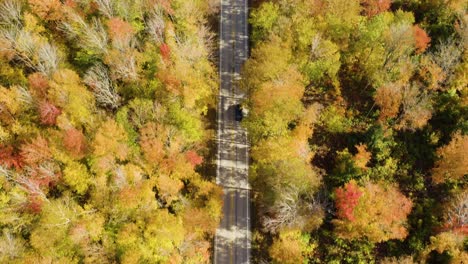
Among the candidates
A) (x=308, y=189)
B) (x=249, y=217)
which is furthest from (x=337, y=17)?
(x=249, y=217)

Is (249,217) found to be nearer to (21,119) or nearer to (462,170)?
(462,170)

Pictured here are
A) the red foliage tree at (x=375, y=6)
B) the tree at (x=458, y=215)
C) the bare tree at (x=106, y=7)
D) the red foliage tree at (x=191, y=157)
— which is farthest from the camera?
the red foliage tree at (x=375, y=6)

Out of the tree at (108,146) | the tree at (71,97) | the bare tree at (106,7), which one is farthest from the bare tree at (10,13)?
the tree at (108,146)

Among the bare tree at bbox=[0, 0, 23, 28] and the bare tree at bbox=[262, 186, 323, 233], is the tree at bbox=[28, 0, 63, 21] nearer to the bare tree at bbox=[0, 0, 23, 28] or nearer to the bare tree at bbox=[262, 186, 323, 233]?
the bare tree at bbox=[0, 0, 23, 28]

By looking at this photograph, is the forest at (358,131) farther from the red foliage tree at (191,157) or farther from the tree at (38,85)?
the tree at (38,85)

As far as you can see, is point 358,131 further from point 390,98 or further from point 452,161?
point 452,161

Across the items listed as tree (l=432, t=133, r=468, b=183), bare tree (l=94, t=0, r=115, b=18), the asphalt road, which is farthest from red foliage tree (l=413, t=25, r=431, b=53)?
bare tree (l=94, t=0, r=115, b=18)

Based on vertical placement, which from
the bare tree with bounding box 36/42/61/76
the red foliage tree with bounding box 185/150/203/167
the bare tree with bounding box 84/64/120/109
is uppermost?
the bare tree with bounding box 36/42/61/76
